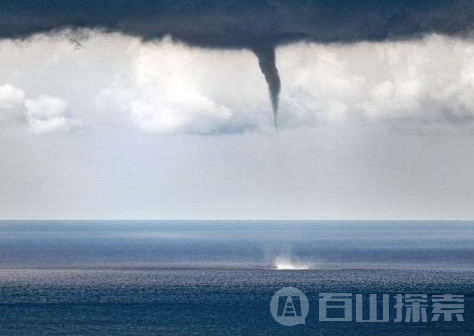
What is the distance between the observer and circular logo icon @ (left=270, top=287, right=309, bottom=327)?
286 ft

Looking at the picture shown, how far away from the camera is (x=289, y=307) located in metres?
99.2

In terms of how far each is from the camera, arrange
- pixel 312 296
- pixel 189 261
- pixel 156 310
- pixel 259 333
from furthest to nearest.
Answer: pixel 189 261
pixel 312 296
pixel 156 310
pixel 259 333

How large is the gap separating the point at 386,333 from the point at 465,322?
11.0 m

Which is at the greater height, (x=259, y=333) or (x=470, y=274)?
(x=470, y=274)

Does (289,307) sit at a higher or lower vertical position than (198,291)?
lower

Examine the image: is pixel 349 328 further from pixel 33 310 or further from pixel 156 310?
pixel 33 310

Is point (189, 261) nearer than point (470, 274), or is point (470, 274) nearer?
point (470, 274)

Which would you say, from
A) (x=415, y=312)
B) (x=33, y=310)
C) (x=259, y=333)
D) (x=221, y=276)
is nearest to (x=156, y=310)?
(x=33, y=310)

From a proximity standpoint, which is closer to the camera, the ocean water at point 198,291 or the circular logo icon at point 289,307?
the ocean water at point 198,291

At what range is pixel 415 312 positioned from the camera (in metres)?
96.2

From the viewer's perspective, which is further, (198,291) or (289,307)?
(198,291)

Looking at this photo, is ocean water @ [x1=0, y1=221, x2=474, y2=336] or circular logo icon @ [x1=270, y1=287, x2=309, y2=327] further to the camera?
circular logo icon @ [x1=270, y1=287, x2=309, y2=327]

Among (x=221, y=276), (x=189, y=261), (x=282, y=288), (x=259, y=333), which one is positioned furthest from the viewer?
(x=189, y=261)

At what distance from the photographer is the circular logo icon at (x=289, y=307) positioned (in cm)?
8715
